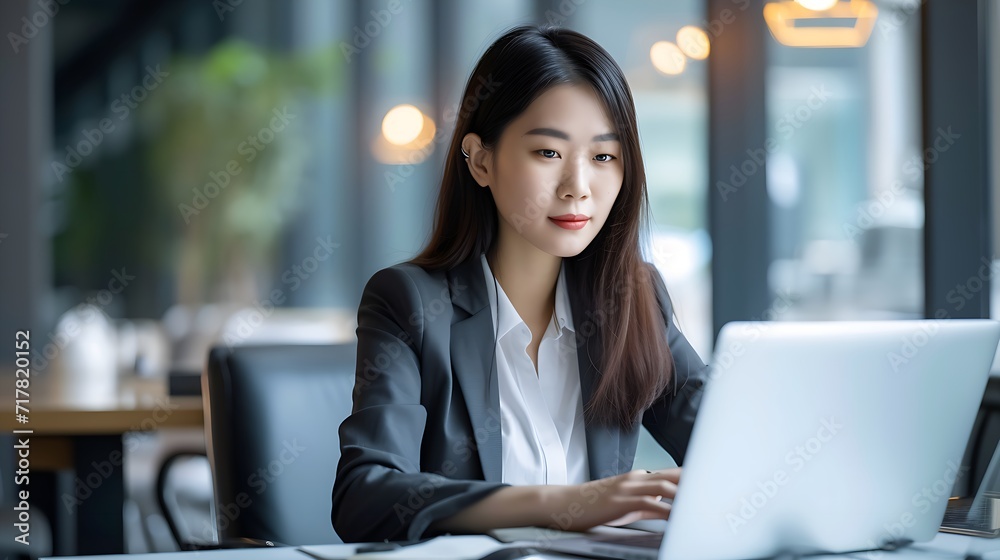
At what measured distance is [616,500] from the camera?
1.04 metres

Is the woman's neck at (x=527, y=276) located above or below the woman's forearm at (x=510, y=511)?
above

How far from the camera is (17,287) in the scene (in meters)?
4.15

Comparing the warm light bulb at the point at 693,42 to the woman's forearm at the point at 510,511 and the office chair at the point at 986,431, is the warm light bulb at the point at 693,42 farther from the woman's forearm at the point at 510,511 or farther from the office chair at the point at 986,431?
the woman's forearm at the point at 510,511

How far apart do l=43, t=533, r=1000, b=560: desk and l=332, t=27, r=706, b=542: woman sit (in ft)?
0.89

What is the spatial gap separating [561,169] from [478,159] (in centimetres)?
17

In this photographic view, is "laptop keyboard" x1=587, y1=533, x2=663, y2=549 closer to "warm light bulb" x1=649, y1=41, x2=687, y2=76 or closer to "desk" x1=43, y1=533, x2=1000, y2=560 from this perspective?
"desk" x1=43, y1=533, x2=1000, y2=560

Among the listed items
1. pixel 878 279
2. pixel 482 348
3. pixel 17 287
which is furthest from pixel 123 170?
pixel 482 348

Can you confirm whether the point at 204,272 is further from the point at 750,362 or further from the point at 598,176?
the point at 750,362

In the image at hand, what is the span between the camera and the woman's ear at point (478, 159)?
59.8 inches

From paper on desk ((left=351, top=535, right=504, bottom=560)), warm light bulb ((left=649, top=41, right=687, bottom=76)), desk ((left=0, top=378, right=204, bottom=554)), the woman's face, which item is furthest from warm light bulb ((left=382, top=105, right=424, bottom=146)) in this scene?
paper on desk ((left=351, top=535, right=504, bottom=560))

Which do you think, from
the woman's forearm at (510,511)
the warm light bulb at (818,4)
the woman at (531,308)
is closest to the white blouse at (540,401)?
the woman at (531,308)

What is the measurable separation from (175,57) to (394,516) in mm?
4971

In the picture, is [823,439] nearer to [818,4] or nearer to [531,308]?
[531,308]

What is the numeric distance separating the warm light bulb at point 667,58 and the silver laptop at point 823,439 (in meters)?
Answer: 3.32
